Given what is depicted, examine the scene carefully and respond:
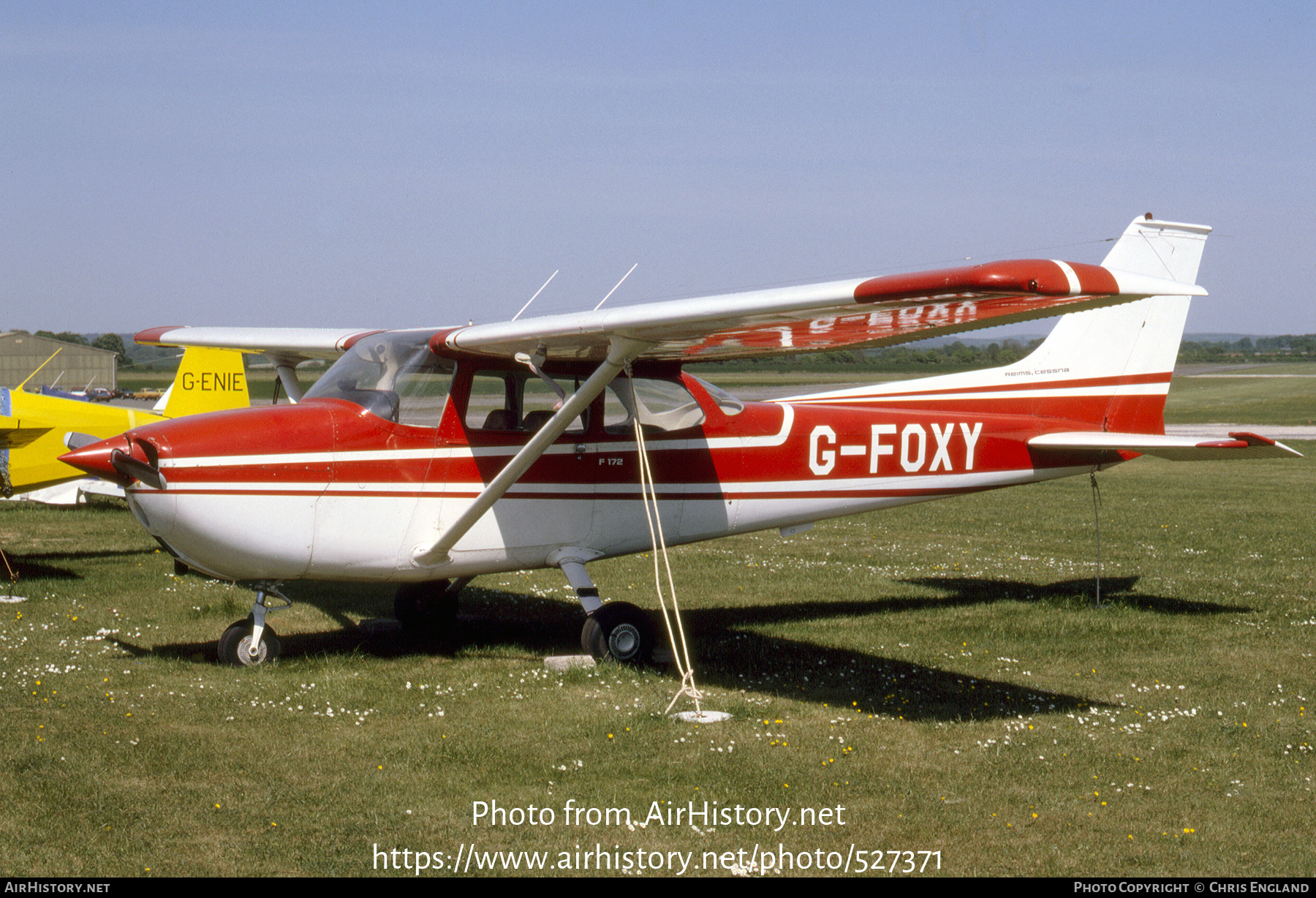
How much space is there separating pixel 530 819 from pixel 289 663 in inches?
130

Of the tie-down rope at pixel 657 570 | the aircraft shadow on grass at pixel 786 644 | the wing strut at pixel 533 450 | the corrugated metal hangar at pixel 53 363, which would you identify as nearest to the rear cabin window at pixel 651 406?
the tie-down rope at pixel 657 570

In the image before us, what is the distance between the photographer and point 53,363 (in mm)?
78125

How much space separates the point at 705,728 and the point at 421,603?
3.36 meters

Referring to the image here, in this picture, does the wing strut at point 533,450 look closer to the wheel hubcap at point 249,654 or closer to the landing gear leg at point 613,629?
the landing gear leg at point 613,629

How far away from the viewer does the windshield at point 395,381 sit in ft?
24.8

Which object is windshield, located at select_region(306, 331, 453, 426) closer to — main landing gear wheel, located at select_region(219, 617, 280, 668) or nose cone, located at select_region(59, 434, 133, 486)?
nose cone, located at select_region(59, 434, 133, 486)

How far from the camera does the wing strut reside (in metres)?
6.82

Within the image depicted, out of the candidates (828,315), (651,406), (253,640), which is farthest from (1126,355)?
(253,640)

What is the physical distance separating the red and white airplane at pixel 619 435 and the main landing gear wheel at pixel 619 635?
2cm

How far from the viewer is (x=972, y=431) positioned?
955cm

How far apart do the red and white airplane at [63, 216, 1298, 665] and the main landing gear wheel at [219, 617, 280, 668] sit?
0.02 meters

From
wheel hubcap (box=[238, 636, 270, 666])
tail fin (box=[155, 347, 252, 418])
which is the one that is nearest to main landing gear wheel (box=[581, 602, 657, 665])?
wheel hubcap (box=[238, 636, 270, 666])

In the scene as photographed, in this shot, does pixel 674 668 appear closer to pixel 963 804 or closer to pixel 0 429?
pixel 963 804

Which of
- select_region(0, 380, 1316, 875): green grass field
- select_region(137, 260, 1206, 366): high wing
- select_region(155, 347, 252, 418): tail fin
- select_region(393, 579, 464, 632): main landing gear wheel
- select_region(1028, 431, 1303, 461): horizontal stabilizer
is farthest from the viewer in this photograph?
select_region(155, 347, 252, 418): tail fin
